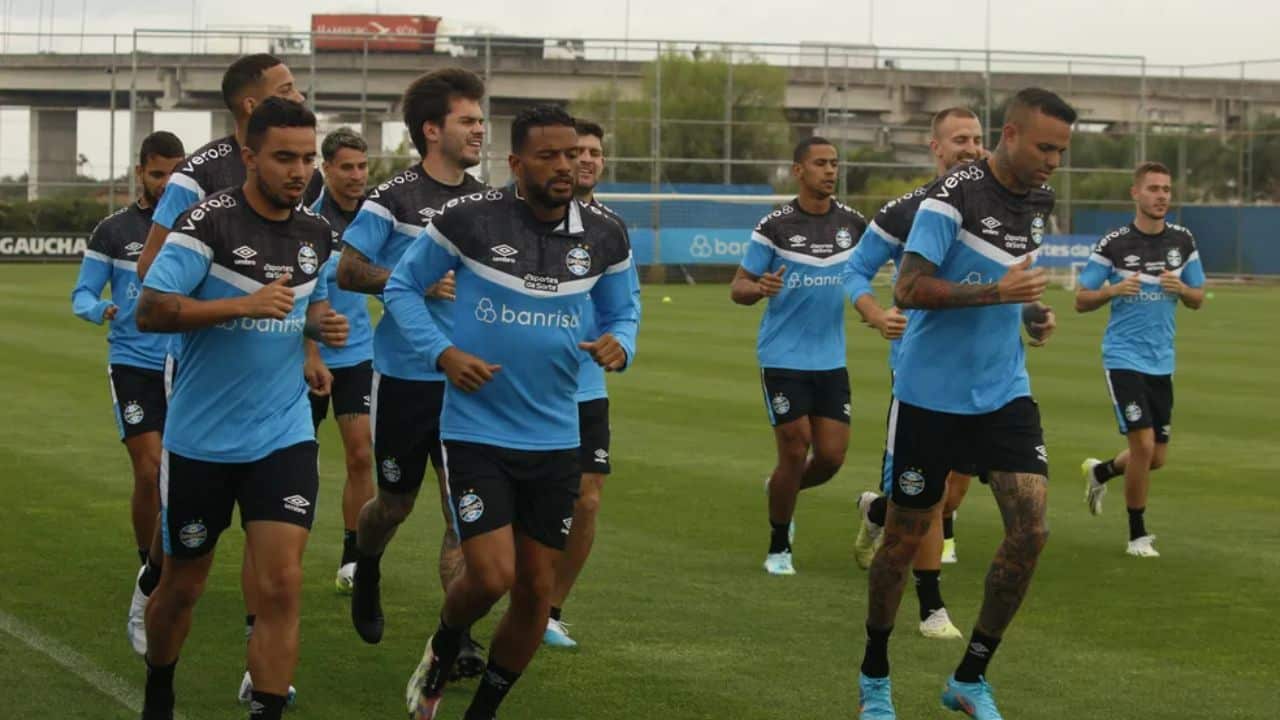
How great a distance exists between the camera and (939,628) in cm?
941

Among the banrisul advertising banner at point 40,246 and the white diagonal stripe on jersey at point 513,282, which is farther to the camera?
the banrisul advertising banner at point 40,246

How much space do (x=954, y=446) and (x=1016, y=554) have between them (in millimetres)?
525

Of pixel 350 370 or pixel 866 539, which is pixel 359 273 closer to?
pixel 350 370

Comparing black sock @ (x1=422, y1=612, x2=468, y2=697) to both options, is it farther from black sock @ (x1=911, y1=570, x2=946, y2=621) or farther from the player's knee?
black sock @ (x1=911, y1=570, x2=946, y2=621)

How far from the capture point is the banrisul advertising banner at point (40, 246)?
198 ft

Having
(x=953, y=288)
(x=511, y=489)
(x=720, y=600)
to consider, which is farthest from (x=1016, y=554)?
(x=720, y=600)

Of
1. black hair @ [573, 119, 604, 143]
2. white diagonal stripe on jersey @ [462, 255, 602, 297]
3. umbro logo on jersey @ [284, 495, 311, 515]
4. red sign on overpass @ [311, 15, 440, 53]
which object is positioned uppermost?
red sign on overpass @ [311, 15, 440, 53]

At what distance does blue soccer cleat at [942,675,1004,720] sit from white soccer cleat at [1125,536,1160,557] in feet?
14.8

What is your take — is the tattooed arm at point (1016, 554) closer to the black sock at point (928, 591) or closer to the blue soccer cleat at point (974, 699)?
the blue soccer cleat at point (974, 699)

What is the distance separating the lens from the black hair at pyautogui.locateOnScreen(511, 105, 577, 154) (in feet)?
23.6

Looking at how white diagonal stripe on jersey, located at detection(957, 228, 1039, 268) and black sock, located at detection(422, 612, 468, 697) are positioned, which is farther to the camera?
white diagonal stripe on jersey, located at detection(957, 228, 1039, 268)

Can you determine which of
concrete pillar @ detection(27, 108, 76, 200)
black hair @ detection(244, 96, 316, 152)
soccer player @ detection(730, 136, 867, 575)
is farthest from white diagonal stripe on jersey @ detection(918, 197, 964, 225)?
concrete pillar @ detection(27, 108, 76, 200)

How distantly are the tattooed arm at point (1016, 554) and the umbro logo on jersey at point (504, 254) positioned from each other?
7.21 ft

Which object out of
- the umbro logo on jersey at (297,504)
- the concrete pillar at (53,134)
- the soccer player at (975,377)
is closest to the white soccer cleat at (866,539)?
the soccer player at (975,377)
